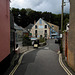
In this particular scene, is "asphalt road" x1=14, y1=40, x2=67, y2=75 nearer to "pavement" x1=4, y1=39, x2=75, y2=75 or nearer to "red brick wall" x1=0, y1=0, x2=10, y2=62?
"pavement" x1=4, y1=39, x2=75, y2=75

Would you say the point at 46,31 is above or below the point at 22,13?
below

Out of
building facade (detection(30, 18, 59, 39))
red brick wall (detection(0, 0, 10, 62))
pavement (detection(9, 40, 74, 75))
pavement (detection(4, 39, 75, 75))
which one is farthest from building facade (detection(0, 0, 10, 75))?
building facade (detection(30, 18, 59, 39))

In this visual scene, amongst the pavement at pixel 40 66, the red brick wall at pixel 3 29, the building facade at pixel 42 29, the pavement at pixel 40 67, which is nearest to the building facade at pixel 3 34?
the red brick wall at pixel 3 29

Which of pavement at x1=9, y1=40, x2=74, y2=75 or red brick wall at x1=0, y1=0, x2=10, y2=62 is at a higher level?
red brick wall at x1=0, y1=0, x2=10, y2=62

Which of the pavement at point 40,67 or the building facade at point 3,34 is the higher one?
the building facade at point 3,34

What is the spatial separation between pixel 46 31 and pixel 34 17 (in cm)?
2760

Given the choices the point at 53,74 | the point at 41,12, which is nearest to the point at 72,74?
the point at 53,74

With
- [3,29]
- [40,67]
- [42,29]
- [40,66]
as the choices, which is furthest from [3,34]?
[42,29]

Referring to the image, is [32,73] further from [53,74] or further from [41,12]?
[41,12]

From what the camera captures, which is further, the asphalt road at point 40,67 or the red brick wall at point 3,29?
the asphalt road at point 40,67

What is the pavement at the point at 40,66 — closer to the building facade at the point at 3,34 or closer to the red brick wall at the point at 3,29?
the building facade at the point at 3,34

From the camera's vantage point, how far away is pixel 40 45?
24203mm

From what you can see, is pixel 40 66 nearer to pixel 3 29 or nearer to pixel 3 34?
pixel 3 34

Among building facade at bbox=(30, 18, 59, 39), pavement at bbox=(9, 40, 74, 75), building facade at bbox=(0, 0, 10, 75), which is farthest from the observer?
building facade at bbox=(30, 18, 59, 39)
